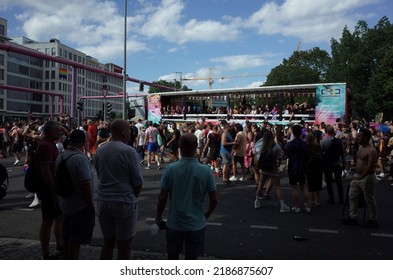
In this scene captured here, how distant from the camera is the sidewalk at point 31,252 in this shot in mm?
4598

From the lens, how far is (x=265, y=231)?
595 centimetres

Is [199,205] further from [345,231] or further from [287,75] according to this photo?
[287,75]

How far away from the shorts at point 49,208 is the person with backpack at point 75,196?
0.81 m

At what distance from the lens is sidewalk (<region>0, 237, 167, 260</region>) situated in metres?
4.60

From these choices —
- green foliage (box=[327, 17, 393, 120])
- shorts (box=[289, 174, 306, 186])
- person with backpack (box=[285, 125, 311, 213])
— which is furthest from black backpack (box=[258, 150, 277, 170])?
green foliage (box=[327, 17, 393, 120])

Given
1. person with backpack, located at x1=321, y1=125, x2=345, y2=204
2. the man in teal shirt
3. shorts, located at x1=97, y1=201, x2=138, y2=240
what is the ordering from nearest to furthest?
the man in teal shirt → shorts, located at x1=97, y1=201, x2=138, y2=240 → person with backpack, located at x1=321, y1=125, x2=345, y2=204

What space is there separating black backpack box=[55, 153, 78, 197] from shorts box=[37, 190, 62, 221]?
847 mm

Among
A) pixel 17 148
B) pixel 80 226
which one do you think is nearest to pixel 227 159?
pixel 80 226

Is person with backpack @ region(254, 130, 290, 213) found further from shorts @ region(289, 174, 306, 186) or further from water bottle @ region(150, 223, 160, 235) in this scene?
water bottle @ region(150, 223, 160, 235)

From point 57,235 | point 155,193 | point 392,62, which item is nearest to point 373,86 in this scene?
point 392,62

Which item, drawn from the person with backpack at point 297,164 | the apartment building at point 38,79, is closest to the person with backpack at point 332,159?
the person with backpack at point 297,164

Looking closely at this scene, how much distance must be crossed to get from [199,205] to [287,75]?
66089mm

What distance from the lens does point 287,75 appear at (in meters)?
65.9

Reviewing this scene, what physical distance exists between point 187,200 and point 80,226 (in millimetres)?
1330
